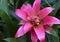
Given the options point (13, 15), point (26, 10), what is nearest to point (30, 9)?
point (26, 10)

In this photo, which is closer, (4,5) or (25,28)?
(25,28)

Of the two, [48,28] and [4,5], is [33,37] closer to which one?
[48,28]

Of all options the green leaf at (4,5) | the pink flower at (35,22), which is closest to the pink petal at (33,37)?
the pink flower at (35,22)

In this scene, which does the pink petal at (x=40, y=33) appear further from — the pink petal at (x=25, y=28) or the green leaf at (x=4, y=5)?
the green leaf at (x=4, y=5)

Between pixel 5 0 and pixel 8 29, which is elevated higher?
pixel 5 0

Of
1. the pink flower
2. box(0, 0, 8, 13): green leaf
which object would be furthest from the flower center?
box(0, 0, 8, 13): green leaf

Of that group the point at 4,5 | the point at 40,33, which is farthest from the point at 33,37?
the point at 4,5

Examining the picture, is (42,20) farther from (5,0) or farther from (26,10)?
(5,0)

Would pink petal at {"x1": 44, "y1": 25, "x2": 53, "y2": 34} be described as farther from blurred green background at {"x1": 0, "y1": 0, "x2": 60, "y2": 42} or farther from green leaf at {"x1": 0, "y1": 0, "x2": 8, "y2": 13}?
green leaf at {"x1": 0, "y1": 0, "x2": 8, "y2": 13}
